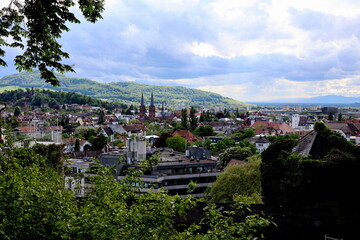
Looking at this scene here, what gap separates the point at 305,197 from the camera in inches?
675

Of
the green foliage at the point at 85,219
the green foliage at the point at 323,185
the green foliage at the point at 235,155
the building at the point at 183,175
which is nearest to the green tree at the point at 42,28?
the green foliage at the point at 85,219

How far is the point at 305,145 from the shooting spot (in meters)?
20.6

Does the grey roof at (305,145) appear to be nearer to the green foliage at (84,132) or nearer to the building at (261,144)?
the building at (261,144)

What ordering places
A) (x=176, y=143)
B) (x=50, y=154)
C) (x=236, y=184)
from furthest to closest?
1. (x=176, y=143)
2. (x=236, y=184)
3. (x=50, y=154)

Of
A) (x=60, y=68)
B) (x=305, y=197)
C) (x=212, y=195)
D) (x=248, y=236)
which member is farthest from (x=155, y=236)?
(x=212, y=195)

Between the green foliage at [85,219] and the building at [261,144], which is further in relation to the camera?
the building at [261,144]

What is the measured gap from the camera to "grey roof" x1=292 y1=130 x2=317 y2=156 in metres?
19.9

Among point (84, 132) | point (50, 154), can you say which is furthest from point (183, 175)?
point (84, 132)

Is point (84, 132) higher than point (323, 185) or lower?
lower

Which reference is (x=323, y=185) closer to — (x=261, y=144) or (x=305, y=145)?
(x=305, y=145)

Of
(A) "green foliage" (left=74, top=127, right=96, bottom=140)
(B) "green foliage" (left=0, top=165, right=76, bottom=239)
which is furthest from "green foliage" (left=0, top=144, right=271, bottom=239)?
(A) "green foliage" (left=74, top=127, right=96, bottom=140)

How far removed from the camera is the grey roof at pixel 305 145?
19883mm

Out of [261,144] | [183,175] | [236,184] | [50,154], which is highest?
[50,154]

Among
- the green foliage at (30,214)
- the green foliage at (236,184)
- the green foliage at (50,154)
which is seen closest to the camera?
the green foliage at (30,214)
